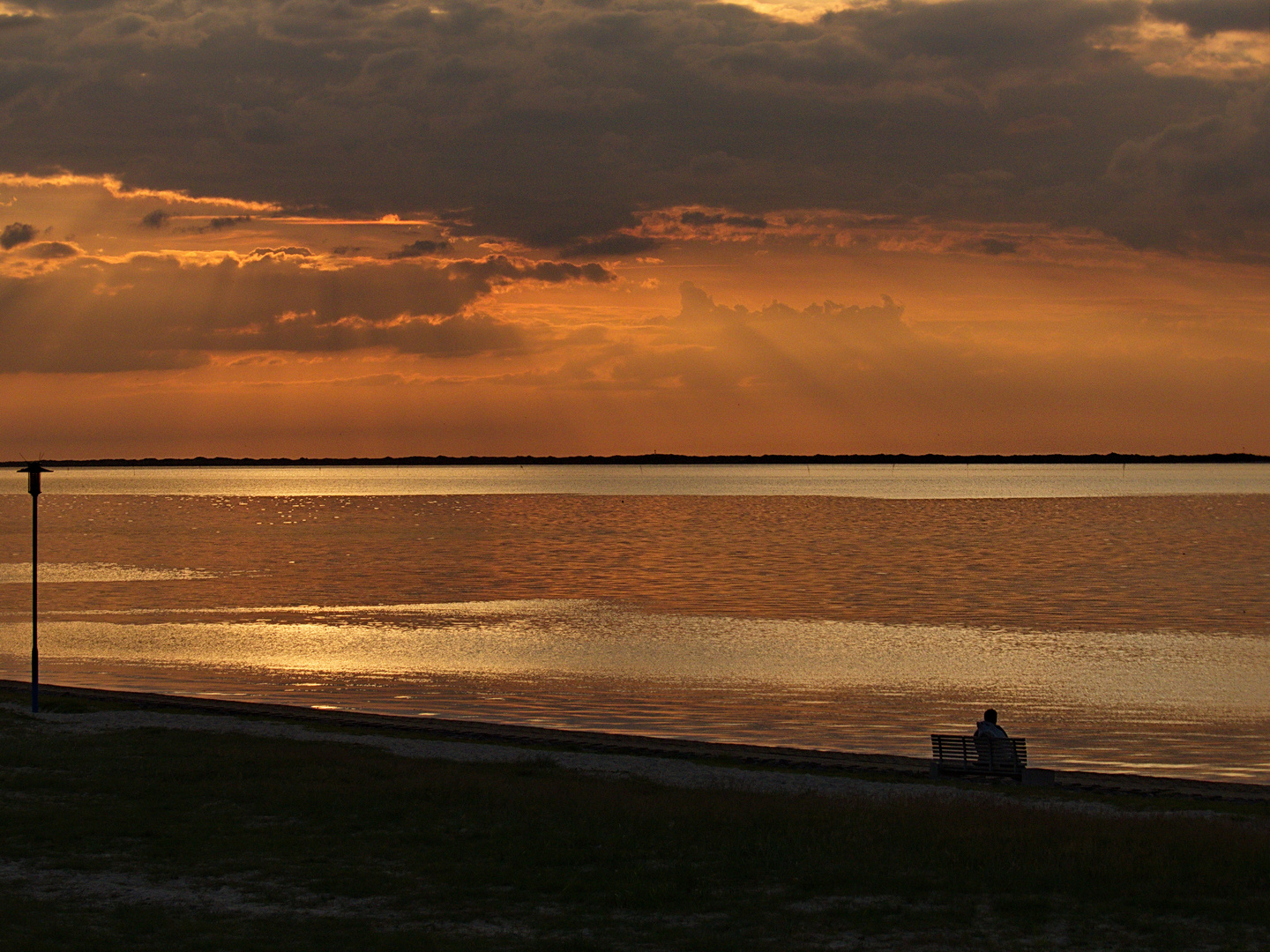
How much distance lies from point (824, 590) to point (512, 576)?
22.4m

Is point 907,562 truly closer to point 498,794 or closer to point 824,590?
point 824,590

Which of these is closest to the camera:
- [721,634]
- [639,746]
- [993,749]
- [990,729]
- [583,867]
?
[583,867]

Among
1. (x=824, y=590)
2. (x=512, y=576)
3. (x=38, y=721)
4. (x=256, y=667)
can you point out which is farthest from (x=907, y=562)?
(x=38, y=721)

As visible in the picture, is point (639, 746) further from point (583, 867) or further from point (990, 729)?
point (583, 867)

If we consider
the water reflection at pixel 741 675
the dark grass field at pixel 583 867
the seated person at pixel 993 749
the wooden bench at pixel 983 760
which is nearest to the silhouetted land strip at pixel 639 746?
the wooden bench at pixel 983 760

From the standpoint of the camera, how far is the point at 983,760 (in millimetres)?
25625

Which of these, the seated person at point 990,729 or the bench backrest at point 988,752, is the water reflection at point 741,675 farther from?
the bench backrest at point 988,752

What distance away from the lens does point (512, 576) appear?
88375mm

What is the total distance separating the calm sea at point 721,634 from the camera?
37.0m

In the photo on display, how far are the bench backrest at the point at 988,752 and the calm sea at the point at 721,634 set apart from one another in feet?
17.0

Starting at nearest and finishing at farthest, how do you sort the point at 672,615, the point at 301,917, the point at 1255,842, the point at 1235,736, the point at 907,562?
the point at 301,917, the point at 1255,842, the point at 1235,736, the point at 672,615, the point at 907,562

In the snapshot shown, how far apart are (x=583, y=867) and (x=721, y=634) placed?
40104 millimetres

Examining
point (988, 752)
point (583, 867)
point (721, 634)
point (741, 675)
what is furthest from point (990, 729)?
point (721, 634)

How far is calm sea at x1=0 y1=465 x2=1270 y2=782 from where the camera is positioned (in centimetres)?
3703
